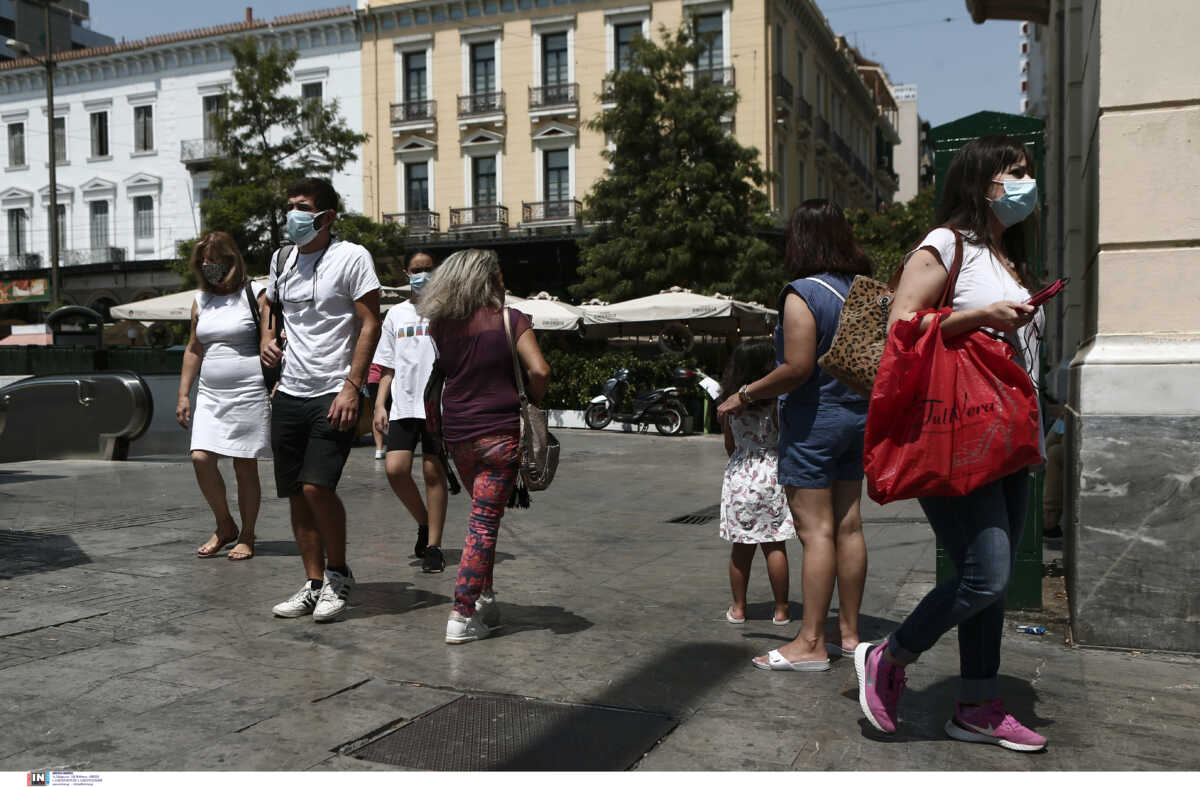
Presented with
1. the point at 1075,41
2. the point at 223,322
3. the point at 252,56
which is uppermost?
the point at 252,56

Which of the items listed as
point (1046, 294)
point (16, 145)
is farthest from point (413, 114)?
point (1046, 294)

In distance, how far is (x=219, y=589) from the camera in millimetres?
5250

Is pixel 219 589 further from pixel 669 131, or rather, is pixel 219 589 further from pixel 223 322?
pixel 669 131

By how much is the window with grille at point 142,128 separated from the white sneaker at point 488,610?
3861 centimetres

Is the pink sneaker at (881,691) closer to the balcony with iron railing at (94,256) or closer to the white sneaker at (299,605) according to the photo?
the white sneaker at (299,605)

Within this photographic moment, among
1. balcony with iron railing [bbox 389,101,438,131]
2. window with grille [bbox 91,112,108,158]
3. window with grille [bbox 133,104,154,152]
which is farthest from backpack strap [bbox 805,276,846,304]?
window with grille [bbox 91,112,108,158]

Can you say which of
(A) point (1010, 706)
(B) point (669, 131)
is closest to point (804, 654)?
(A) point (1010, 706)

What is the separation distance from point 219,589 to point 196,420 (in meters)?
1.28

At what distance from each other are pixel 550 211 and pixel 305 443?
28932 millimetres

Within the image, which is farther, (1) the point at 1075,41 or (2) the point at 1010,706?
(1) the point at 1075,41

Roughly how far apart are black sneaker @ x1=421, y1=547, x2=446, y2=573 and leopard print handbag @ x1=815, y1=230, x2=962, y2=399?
2.81 m

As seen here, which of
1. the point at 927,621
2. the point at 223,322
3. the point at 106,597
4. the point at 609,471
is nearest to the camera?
the point at 927,621

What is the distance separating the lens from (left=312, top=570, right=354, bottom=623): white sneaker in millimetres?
4613

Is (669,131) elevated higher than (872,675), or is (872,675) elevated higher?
(669,131)
